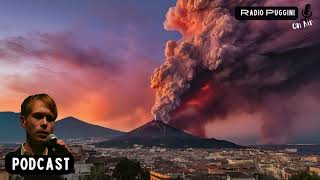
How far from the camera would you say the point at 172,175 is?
207 ft

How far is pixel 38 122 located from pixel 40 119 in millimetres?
56

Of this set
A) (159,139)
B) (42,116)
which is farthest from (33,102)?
(159,139)

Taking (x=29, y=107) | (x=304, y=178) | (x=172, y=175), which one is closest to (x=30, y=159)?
(x=29, y=107)

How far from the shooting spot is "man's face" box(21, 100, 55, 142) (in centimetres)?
771

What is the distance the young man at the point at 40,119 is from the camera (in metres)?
7.70

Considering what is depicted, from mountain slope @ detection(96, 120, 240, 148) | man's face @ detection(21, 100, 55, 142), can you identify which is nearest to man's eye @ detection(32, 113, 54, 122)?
man's face @ detection(21, 100, 55, 142)

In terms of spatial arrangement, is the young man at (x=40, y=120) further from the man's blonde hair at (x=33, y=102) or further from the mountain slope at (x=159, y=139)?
the mountain slope at (x=159, y=139)

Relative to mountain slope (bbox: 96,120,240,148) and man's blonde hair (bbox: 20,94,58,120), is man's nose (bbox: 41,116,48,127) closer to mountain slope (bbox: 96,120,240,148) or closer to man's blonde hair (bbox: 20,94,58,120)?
man's blonde hair (bbox: 20,94,58,120)

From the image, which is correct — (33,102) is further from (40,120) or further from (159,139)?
(159,139)

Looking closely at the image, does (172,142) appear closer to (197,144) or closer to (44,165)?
(197,144)

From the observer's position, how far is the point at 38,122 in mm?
7758

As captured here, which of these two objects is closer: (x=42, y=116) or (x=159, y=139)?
(x=42, y=116)

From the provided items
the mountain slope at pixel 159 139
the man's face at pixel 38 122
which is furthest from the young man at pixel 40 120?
the mountain slope at pixel 159 139

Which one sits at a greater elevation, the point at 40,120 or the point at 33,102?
the point at 33,102
